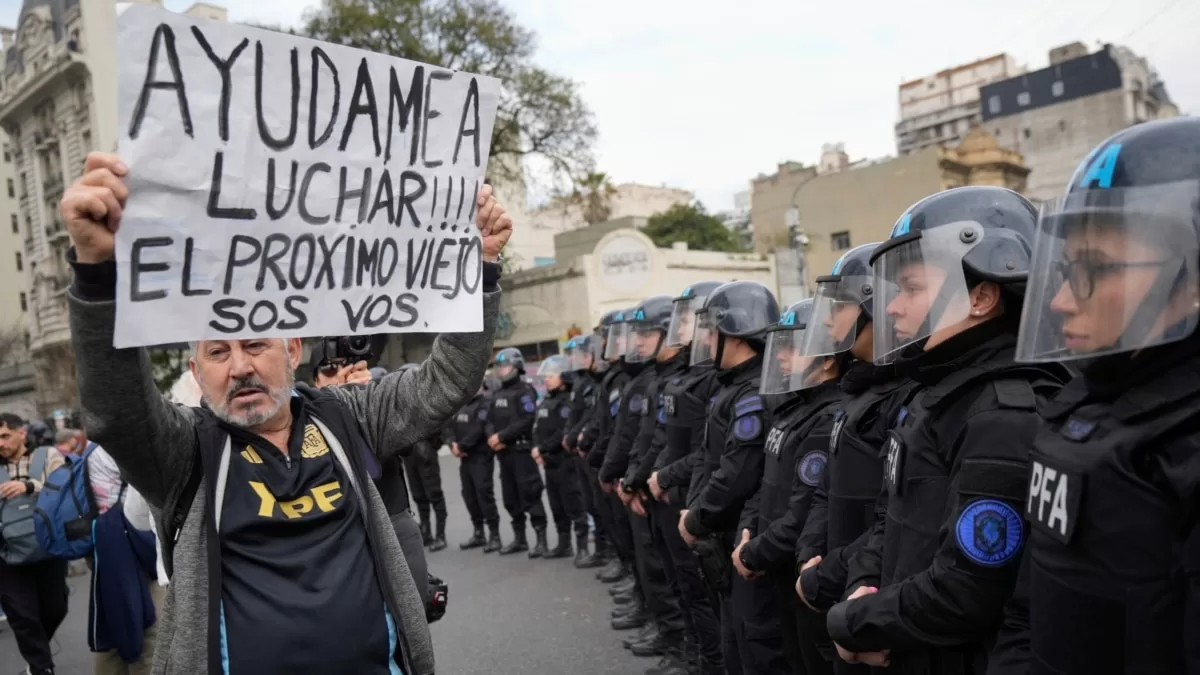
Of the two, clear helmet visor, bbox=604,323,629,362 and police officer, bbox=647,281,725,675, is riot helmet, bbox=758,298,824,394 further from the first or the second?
clear helmet visor, bbox=604,323,629,362

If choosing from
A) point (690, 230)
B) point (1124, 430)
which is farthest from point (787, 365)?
point (690, 230)

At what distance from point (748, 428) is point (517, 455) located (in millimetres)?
6180

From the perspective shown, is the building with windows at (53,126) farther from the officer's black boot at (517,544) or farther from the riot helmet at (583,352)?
the officer's black boot at (517,544)

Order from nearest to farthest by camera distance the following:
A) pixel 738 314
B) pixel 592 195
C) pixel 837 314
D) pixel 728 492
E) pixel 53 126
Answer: pixel 837 314 → pixel 728 492 → pixel 738 314 → pixel 592 195 → pixel 53 126

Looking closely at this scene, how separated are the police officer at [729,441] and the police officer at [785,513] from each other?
8.6 inches

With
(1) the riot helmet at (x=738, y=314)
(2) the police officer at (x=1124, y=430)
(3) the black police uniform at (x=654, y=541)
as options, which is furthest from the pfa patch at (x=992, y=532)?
(3) the black police uniform at (x=654, y=541)

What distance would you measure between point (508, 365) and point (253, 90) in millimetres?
8915

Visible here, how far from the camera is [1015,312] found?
2.71 meters

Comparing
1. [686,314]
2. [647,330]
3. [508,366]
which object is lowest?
[508,366]

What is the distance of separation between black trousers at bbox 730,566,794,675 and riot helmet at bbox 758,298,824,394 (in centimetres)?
92

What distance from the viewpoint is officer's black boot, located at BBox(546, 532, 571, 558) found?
33.2 ft

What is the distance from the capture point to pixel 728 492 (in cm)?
464

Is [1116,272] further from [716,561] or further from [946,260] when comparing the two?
[716,561]

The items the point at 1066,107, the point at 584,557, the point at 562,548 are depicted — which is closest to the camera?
the point at 584,557
